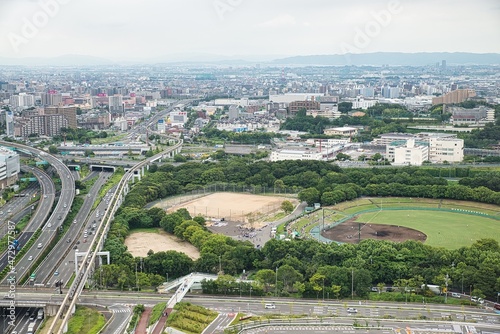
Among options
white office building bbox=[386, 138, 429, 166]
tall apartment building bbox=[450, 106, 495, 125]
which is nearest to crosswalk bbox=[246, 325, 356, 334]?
white office building bbox=[386, 138, 429, 166]

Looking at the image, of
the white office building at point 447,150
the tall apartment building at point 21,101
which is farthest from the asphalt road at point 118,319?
the tall apartment building at point 21,101

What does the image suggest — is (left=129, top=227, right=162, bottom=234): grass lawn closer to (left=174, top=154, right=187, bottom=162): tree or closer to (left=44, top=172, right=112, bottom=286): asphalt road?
(left=44, top=172, right=112, bottom=286): asphalt road

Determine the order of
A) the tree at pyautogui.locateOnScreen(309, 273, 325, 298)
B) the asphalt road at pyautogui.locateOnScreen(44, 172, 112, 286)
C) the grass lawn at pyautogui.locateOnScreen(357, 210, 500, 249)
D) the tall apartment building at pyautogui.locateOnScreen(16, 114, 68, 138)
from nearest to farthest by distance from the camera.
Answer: the tree at pyautogui.locateOnScreen(309, 273, 325, 298), the asphalt road at pyautogui.locateOnScreen(44, 172, 112, 286), the grass lawn at pyautogui.locateOnScreen(357, 210, 500, 249), the tall apartment building at pyautogui.locateOnScreen(16, 114, 68, 138)

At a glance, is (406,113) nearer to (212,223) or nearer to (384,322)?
(212,223)

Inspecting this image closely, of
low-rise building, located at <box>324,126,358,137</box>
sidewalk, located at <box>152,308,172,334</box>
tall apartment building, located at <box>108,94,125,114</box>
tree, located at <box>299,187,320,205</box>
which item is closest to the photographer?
sidewalk, located at <box>152,308,172,334</box>

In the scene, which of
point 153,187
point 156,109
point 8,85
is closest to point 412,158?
point 153,187
